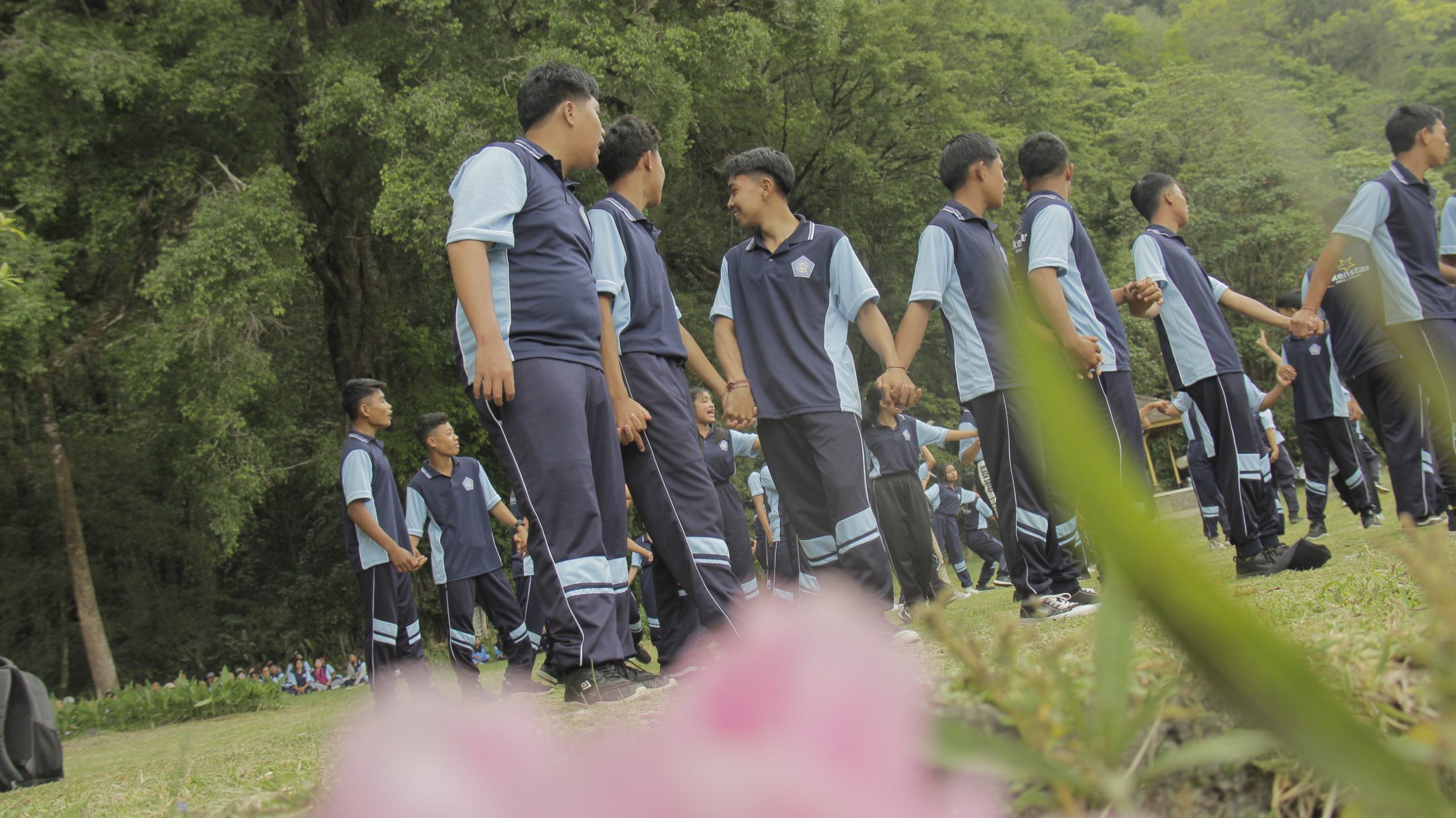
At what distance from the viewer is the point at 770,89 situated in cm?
2231

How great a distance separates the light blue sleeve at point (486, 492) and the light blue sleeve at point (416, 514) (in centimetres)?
43

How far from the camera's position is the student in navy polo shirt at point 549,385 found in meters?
3.73

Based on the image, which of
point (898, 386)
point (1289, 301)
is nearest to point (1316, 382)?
point (1289, 301)

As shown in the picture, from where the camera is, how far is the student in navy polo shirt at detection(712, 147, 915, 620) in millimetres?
4719

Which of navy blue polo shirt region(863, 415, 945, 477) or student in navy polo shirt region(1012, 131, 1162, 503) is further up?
student in navy polo shirt region(1012, 131, 1162, 503)

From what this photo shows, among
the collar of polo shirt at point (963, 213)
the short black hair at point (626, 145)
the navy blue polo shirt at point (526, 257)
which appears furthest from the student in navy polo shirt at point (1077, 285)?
the navy blue polo shirt at point (526, 257)

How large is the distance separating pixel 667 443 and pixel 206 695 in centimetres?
1014

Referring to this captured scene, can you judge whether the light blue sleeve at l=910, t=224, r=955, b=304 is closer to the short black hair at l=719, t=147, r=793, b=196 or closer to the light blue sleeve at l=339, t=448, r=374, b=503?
the short black hair at l=719, t=147, r=793, b=196

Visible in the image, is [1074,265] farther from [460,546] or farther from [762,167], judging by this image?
[460,546]

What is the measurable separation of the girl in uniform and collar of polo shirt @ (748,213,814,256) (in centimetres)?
343

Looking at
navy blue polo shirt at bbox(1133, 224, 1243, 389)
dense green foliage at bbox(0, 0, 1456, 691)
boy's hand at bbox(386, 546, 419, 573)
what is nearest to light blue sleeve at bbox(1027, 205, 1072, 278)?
navy blue polo shirt at bbox(1133, 224, 1243, 389)

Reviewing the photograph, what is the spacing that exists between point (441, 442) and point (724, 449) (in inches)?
91.2

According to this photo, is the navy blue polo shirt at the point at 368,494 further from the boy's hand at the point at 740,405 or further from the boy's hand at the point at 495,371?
the boy's hand at the point at 495,371

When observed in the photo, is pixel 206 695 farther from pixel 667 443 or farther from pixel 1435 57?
pixel 1435 57
